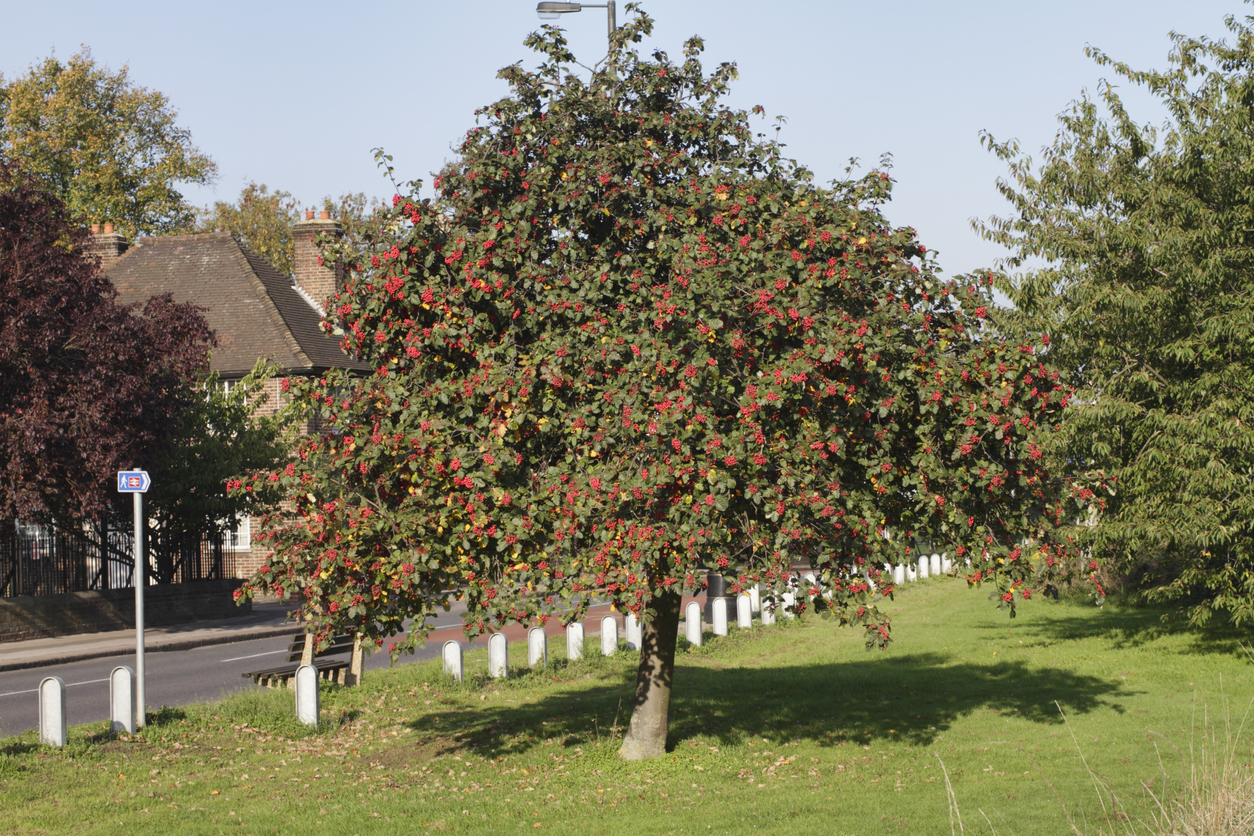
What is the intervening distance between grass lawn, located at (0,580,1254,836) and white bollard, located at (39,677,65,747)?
5.8 inches

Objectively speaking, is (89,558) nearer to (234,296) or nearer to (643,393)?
(234,296)

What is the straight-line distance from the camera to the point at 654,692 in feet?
32.1

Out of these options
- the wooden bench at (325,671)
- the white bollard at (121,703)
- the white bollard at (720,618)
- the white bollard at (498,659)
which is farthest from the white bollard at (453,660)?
the white bollard at (720,618)

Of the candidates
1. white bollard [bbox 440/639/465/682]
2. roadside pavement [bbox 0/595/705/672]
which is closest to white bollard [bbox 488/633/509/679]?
white bollard [bbox 440/639/465/682]

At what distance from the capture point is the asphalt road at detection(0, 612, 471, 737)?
43.4 feet

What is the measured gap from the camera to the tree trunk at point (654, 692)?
973cm

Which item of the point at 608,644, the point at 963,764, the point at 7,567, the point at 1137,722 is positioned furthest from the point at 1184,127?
the point at 7,567

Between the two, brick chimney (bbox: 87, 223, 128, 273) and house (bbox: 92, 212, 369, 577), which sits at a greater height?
brick chimney (bbox: 87, 223, 128, 273)

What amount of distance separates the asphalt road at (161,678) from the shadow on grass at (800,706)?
83.2 inches

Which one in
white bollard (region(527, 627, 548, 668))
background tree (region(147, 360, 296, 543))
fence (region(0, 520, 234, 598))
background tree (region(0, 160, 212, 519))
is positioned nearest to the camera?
white bollard (region(527, 627, 548, 668))

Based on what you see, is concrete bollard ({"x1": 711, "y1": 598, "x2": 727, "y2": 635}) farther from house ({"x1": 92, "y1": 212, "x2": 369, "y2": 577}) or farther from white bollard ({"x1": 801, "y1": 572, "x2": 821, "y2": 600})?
house ({"x1": 92, "y1": 212, "x2": 369, "y2": 577})

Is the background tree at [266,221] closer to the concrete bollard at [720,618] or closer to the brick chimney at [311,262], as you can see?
the brick chimney at [311,262]

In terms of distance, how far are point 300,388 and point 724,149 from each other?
4203mm

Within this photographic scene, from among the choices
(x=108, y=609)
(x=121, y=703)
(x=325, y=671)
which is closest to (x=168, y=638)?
(x=108, y=609)
